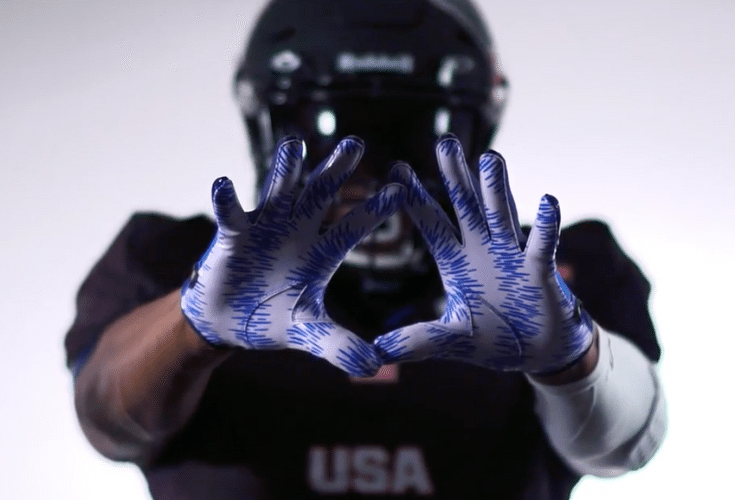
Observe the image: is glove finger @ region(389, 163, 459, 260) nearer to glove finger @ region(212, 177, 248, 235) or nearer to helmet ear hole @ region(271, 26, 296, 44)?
glove finger @ region(212, 177, 248, 235)

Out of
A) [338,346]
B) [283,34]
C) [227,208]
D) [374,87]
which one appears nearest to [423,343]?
[338,346]

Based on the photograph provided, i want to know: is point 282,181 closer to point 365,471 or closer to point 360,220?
point 360,220

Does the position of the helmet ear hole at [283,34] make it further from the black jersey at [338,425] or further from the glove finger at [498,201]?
the glove finger at [498,201]

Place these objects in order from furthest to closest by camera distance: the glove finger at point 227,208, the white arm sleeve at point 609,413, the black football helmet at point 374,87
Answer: the black football helmet at point 374,87
the white arm sleeve at point 609,413
the glove finger at point 227,208

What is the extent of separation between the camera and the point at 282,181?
1.95 feet

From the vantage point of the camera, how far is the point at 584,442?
2.46 feet

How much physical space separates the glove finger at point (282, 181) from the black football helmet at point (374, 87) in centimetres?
21

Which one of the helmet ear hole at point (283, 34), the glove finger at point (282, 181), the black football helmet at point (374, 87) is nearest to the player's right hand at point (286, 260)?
the glove finger at point (282, 181)

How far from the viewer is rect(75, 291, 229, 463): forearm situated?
666 millimetres

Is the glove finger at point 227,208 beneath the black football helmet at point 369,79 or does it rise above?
beneath

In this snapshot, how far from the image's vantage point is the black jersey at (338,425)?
0.79m

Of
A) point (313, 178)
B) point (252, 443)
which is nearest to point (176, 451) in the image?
point (252, 443)

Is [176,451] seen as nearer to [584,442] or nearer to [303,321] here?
[303,321]

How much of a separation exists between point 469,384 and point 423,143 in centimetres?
24
